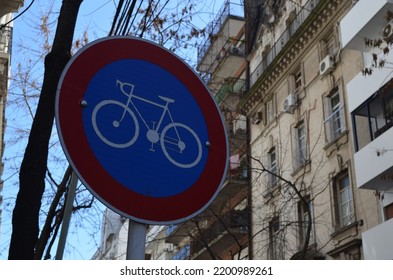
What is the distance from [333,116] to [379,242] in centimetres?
634

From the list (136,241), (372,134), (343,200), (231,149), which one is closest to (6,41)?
(231,149)

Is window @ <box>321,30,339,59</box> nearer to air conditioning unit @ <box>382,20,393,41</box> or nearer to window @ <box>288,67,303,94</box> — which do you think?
window @ <box>288,67,303,94</box>

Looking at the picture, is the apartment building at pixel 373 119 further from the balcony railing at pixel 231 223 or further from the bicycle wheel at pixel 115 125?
the bicycle wheel at pixel 115 125

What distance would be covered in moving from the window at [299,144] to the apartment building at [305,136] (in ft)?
0.13

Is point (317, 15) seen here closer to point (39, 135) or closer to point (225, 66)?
point (225, 66)

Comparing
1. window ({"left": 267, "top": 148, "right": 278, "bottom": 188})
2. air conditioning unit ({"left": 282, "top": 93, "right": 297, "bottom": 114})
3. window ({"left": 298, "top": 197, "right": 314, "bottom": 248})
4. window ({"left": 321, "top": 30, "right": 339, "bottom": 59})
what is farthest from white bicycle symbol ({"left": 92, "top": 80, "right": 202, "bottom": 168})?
window ({"left": 267, "top": 148, "right": 278, "bottom": 188})

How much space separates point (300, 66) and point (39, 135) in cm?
1969

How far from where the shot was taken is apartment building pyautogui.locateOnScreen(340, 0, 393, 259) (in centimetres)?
1555

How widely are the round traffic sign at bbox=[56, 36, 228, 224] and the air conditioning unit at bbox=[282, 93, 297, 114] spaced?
66.5 feet

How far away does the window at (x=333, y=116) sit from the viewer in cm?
2016

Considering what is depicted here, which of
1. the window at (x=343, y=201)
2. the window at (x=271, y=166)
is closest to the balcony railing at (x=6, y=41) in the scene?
the window at (x=271, y=166)

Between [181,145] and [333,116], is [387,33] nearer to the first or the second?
[333,116]

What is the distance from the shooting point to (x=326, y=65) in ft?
69.0

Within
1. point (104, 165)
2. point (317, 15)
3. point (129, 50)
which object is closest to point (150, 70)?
point (129, 50)
